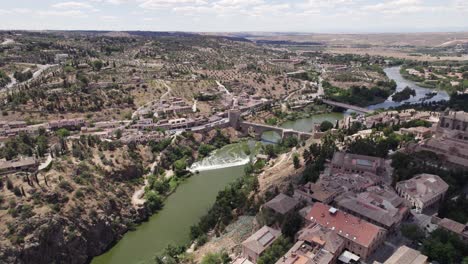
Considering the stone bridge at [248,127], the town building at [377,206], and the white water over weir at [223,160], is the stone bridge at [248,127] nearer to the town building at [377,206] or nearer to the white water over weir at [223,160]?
the white water over weir at [223,160]

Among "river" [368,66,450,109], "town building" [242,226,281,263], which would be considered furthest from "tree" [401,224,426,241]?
"river" [368,66,450,109]

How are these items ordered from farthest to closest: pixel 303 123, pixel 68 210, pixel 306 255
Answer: pixel 303 123 < pixel 68 210 < pixel 306 255

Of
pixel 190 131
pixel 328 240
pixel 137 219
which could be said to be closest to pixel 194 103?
pixel 190 131

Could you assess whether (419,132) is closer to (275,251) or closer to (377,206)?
(377,206)

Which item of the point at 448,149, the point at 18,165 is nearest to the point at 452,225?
the point at 448,149

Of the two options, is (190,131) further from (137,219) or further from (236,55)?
(236,55)

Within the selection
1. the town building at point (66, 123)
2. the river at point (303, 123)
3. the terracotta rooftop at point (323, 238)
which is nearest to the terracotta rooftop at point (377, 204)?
the terracotta rooftop at point (323, 238)
